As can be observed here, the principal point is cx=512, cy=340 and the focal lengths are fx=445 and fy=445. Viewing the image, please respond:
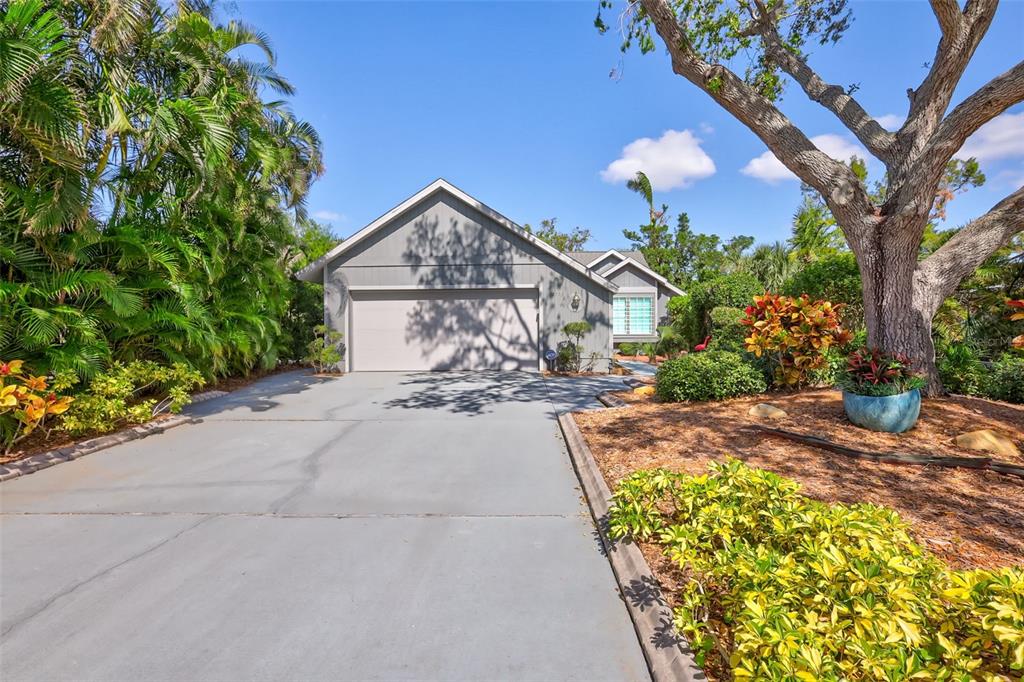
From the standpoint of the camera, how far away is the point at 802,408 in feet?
19.2

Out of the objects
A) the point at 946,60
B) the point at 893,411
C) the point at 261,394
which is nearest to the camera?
the point at 893,411

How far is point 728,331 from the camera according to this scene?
825cm

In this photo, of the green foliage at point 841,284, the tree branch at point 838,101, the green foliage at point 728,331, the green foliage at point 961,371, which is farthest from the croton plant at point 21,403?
the green foliage at point 841,284

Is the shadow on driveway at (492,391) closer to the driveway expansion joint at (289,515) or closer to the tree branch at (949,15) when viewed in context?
Answer: the driveway expansion joint at (289,515)

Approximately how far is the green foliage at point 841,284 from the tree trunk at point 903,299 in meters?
3.07

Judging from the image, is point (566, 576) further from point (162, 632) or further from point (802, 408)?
point (802, 408)

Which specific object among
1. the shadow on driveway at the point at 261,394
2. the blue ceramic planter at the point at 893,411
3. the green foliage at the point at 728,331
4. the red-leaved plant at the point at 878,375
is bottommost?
the shadow on driveway at the point at 261,394

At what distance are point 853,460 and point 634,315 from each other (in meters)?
16.6

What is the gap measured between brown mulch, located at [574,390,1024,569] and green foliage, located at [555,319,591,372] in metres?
5.12

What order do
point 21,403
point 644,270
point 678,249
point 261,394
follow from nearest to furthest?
point 21,403 < point 261,394 < point 644,270 < point 678,249

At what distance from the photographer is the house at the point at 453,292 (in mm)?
12398

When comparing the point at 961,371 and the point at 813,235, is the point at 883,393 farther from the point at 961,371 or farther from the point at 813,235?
the point at 813,235

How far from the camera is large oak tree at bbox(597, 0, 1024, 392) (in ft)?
17.3

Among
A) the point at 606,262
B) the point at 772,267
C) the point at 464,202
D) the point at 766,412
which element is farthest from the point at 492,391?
the point at 606,262
